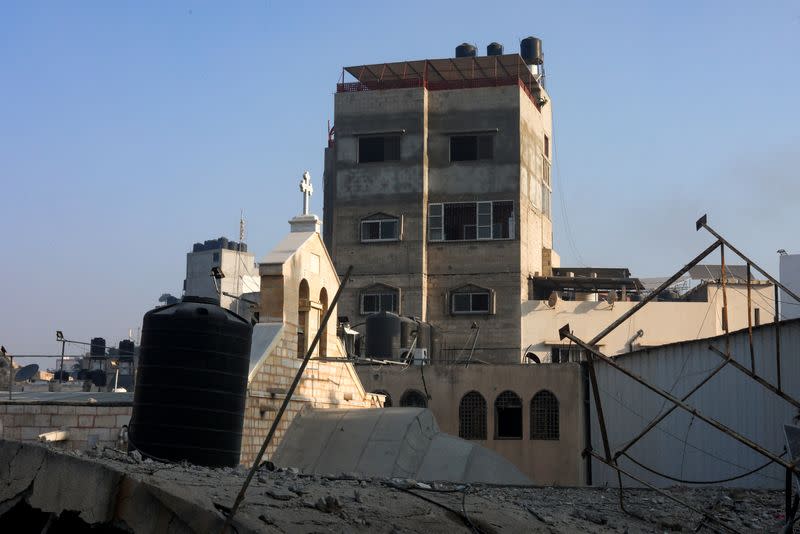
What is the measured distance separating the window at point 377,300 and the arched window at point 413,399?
12083mm

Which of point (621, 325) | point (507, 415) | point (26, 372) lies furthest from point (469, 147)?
point (26, 372)

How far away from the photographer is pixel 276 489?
31.8ft

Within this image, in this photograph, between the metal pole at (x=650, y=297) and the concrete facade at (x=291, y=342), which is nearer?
the metal pole at (x=650, y=297)

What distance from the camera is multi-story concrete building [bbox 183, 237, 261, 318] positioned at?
62281 mm

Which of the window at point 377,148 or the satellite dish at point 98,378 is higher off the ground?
the window at point 377,148

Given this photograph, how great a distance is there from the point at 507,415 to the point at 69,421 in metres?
20.6

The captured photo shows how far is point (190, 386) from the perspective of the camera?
562 inches

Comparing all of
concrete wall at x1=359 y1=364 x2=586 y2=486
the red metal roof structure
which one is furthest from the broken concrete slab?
the red metal roof structure

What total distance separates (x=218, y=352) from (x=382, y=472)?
828 cm

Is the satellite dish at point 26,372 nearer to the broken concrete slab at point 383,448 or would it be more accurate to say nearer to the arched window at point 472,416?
the broken concrete slab at point 383,448

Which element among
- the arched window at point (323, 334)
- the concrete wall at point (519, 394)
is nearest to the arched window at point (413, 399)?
the concrete wall at point (519, 394)

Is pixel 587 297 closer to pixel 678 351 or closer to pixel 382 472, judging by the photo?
pixel 678 351

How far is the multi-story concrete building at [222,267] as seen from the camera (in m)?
62.3

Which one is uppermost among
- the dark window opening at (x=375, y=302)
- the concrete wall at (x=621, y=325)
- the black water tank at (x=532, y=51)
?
the black water tank at (x=532, y=51)
